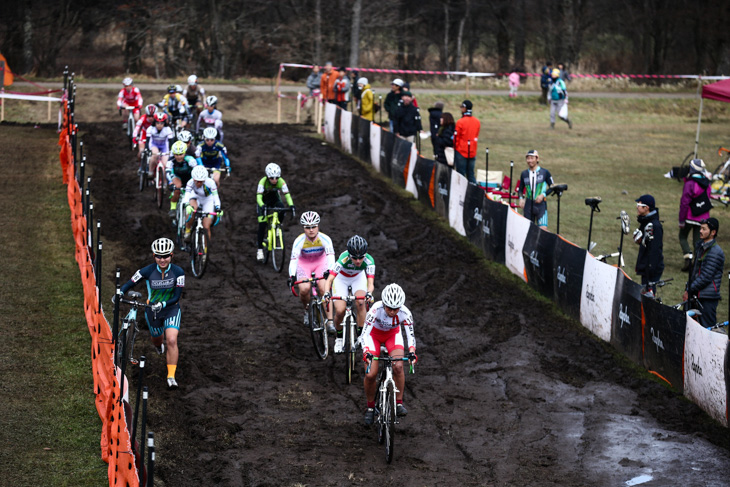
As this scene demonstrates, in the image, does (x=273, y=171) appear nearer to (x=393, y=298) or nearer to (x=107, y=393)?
(x=107, y=393)

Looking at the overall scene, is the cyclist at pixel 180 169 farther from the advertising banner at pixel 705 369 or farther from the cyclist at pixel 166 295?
the advertising banner at pixel 705 369

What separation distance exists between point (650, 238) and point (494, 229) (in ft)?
18.1

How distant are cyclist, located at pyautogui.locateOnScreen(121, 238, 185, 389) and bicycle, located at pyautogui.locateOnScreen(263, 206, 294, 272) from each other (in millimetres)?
4797

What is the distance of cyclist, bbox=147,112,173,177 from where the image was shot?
74.2 ft

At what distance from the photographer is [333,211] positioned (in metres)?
22.5

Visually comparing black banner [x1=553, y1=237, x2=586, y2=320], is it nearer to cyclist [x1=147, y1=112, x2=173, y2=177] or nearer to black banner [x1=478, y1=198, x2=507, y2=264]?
black banner [x1=478, y1=198, x2=507, y2=264]

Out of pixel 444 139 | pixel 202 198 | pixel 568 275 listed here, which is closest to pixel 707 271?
pixel 568 275

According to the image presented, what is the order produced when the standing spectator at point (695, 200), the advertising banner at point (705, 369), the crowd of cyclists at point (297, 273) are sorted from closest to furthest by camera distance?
the crowd of cyclists at point (297, 273) → the advertising banner at point (705, 369) → the standing spectator at point (695, 200)

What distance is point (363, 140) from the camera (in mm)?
28047

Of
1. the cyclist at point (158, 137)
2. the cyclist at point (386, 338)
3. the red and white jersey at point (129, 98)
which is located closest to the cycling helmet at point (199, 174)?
the cyclist at point (158, 137)

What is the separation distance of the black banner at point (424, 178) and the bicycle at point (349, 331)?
10.1 metres

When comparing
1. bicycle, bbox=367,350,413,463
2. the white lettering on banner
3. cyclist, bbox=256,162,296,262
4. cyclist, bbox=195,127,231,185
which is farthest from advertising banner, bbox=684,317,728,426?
cyclist, bbox=195,127,231,185

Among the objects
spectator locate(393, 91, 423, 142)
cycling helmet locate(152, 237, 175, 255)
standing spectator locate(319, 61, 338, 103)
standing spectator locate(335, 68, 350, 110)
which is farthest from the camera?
standing spectator locate(319, 61, 338, 103)

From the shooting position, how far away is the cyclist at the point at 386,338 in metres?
10.6
